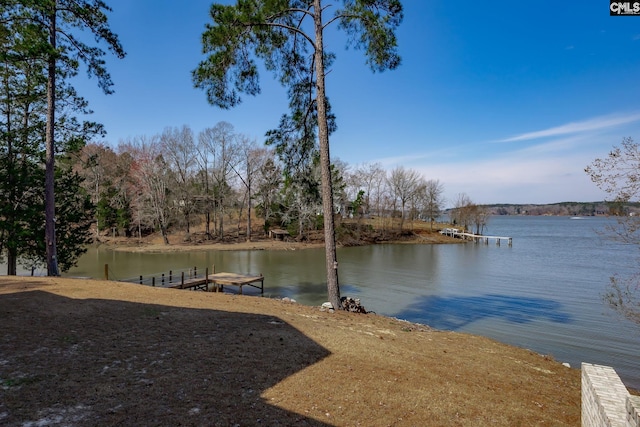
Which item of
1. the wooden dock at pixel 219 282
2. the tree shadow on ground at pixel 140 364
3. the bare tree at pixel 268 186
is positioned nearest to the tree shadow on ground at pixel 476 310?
the wooden dock at pixel 219 282

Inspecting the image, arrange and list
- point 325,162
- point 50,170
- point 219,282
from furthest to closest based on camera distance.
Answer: point 219,282
point 50,170
point 325,162

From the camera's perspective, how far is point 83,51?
40.8ft

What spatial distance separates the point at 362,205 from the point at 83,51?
36.8 meters

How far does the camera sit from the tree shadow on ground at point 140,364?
3.74 m

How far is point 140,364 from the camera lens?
4965 mm

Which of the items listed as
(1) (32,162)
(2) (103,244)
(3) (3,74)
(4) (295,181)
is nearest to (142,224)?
(2) (103,244)

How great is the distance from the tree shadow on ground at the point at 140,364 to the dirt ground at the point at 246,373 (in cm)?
2

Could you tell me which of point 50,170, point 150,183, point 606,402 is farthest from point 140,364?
point 150,183

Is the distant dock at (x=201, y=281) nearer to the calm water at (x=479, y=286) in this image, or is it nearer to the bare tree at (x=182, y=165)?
the calm water at (x=479, y=286)

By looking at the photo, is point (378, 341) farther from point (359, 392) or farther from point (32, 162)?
point (32, 162)

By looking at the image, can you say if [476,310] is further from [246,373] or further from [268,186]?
[268,186]

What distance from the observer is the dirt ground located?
388 centimetres

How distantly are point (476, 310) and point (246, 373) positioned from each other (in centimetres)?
1243

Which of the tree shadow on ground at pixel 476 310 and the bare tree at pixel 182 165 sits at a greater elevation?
the bare tree at pixel 182 165
